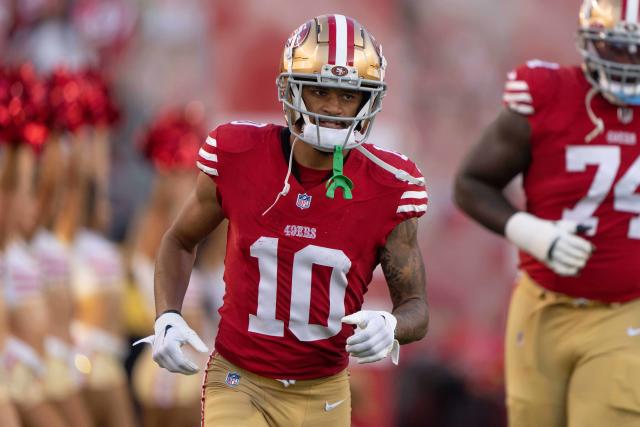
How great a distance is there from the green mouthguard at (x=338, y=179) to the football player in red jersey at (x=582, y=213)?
3.43ft

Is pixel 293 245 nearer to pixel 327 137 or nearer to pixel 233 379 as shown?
pixel 327 137

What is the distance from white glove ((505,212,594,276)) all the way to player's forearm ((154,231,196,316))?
4.09 ft

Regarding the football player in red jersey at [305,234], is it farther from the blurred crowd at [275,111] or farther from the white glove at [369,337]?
the blurred crowd at [275,111]

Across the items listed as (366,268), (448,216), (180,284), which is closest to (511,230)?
(366,268)

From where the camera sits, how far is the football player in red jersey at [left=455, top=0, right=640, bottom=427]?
5.40 m

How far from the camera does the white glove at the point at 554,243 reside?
17.3 ft

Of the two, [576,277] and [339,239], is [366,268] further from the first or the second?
[576,277]

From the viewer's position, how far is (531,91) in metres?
5.51

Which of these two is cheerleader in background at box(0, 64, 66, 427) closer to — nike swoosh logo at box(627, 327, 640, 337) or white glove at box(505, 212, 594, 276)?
white glove at box(505, 212, 594, 276)

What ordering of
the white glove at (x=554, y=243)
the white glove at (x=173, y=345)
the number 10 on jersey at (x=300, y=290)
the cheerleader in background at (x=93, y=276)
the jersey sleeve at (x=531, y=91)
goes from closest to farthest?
the white glove at (x=173, y=345)
the number 10 on jersey at (x=300, y=290)
the white glove at (x=554, y=243)
the jersey sleeve at (x=531, y=91)
the cheerleader in background at (x=93, y=276)

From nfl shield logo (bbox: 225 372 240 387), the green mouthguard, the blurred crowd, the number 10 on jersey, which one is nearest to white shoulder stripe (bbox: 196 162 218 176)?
the number 10 on jersey

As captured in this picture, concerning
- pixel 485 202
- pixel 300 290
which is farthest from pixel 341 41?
pixel 485 202

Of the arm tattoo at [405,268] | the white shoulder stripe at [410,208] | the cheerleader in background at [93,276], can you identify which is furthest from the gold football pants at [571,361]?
the cheerleader in background at [93,276]

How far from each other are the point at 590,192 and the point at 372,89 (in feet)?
4.03
